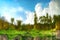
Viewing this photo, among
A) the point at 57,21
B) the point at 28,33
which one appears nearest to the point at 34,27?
the point at 28,33

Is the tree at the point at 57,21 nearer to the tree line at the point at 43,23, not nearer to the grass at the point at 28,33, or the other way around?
the tree line at the point at 43,23

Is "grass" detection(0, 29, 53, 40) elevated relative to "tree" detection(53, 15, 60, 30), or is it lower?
lower

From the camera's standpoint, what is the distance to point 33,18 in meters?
3.82

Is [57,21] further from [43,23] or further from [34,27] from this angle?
[34,27]

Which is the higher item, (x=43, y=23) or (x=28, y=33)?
(x=43, y=23)

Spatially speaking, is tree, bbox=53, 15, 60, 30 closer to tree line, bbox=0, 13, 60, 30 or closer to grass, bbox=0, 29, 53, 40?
tree line, bbox=0, 13, 60, 30

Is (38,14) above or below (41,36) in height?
above

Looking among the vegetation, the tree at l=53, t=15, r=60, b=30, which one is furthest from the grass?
the tree at l=53, t=15, r=60, b=30

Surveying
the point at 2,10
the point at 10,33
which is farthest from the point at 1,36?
the point at 2,10

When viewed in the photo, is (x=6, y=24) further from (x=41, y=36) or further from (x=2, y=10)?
(x=41, y=36)

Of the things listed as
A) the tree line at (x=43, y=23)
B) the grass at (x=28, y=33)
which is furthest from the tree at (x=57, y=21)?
the grass at (x=28, y=33)

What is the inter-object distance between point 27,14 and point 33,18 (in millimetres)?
113

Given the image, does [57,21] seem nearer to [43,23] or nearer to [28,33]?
[43,23]

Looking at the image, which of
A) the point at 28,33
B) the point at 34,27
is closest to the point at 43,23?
the point at 34,27
